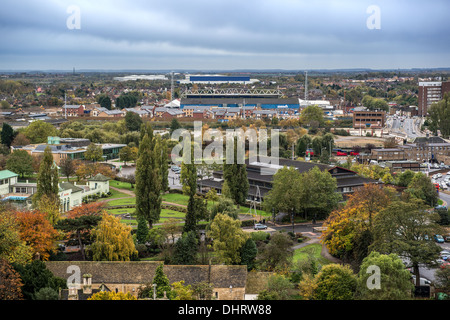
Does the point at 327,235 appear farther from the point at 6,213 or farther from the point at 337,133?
the point at 337,133

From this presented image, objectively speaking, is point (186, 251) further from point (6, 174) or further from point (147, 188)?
point (6, 174)

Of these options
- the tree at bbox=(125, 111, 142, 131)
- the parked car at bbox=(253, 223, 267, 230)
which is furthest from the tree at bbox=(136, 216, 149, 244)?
the tree at bbox=(125, 111, 142, 131)

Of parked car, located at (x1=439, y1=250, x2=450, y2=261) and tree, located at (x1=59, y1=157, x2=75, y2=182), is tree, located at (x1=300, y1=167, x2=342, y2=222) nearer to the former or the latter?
parked car, located at (x1=439, y1=250, x2=450, y2=261)

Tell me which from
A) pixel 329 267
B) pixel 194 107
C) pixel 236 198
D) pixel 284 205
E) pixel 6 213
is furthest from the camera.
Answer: pixel 194 107

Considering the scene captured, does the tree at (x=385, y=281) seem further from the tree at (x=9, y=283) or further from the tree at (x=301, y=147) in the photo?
the tree at (x=301, y=147)

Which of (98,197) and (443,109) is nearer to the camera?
(98,197)
